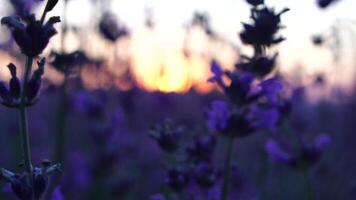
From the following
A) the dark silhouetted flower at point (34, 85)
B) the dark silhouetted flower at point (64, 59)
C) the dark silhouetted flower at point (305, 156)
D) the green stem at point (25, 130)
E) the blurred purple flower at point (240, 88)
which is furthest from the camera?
the dark silhouetted flower at point (305, 156)

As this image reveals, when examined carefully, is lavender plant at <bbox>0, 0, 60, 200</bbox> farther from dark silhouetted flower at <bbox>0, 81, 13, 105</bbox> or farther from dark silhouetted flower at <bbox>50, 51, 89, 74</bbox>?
dark silhouetted flower at <bbox>50, 51, 89, 74</bbox>

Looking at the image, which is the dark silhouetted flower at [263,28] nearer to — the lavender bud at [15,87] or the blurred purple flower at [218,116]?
the blurred purple flower at [218,116]

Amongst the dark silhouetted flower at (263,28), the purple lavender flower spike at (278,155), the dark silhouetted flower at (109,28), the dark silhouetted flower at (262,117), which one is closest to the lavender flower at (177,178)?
the dark silhouetted flower at (262,117)

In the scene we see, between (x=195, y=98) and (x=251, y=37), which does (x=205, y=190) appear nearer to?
(x=251, y=37)

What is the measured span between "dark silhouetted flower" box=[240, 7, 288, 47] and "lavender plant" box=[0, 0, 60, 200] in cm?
72

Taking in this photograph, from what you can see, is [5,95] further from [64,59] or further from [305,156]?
[305,156]

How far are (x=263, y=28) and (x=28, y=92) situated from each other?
32.2 inches

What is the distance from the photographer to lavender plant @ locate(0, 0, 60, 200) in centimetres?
175

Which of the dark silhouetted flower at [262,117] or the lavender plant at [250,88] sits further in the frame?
the dark silhouetted flower at [262,117]

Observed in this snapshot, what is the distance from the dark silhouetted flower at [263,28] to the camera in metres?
2.22

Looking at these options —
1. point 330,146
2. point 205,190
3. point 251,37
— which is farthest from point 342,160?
point 251,37

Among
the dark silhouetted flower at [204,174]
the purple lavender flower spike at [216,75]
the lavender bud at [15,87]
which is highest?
the purple lavender flower spike at [216,75]

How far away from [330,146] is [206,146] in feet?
19.6

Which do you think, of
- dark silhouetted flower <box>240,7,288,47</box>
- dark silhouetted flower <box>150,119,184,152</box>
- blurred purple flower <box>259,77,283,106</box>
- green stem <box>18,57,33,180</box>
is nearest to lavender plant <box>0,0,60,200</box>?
green stem <box>18,57,33,180</box>
